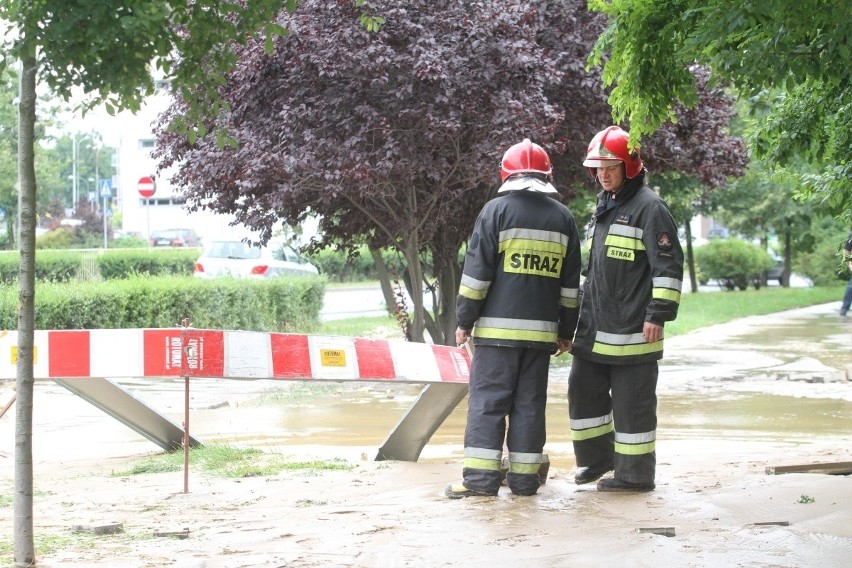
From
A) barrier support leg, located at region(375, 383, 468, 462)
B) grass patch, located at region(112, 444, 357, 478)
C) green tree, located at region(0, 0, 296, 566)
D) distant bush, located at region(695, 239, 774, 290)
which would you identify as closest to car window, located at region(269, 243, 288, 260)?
grass patch, located at region(112, 444, 357, 478)

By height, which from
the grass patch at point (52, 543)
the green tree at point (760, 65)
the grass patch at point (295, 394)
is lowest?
the grass patch at point (295, 394)

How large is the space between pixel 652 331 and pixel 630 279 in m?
0.35

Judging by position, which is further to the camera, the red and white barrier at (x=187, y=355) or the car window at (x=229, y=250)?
the car window at (x=229, y=250)

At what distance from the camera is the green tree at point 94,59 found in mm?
3832

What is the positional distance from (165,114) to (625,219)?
20.5 feet

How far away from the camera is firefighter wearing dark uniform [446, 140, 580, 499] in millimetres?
6133

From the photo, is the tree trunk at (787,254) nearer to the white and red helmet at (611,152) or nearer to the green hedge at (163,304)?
the green hedge at (163,304)

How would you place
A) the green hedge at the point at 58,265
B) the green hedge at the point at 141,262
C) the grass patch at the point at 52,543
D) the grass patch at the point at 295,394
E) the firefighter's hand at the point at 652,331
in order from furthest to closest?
1. the green hedge at the point at 141,262
2. the green hedge at the point at 58,265
3. the grass patch at the point at 295,394
4. the firefighter's hand at the point at 652,331
5. the grass patch at the point at 52,543

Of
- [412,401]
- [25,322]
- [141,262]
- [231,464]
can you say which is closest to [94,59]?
[25,322]

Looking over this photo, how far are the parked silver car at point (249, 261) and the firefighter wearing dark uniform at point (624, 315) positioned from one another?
16.6 m

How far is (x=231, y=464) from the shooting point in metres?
7.32

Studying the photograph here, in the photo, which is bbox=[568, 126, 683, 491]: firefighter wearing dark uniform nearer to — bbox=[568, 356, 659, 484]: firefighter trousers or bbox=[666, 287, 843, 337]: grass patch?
bbox=[568, 356, 659, 484]: firefighter trousers

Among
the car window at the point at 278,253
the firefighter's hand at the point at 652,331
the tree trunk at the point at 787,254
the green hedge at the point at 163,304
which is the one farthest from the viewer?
the tree trunk at the point at 787,254

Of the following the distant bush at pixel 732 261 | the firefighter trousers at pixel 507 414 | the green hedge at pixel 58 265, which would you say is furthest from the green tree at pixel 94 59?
the distant bush at pixel 732 261
